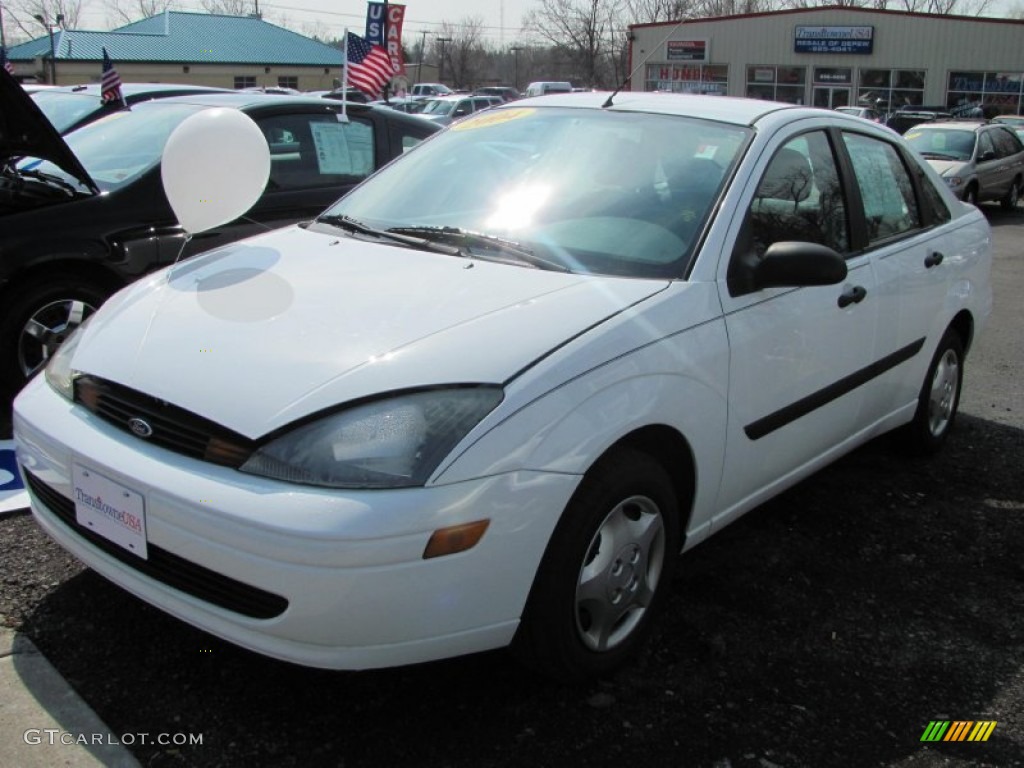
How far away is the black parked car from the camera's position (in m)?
4.57

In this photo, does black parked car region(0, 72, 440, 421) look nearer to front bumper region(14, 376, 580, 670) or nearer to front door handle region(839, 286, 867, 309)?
front bumper region(14, 376, 580, 670)

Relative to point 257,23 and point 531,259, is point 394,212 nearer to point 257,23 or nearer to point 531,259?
point 531,259

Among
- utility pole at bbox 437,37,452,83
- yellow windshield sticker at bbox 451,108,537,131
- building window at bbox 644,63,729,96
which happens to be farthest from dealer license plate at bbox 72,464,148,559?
utility pole at bbox 437,37,452,83

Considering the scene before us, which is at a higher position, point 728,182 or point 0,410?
point 728,182

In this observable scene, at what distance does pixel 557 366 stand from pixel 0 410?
12.0 feet

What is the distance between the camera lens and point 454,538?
84.4 inches

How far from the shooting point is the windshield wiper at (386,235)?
3.06 metres

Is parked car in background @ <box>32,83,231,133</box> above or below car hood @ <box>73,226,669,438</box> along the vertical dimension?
above

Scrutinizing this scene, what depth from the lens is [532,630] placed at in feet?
8.00

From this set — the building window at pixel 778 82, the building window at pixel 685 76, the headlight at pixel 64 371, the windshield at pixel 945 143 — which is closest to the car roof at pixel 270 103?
the headlight at pixel 64 371

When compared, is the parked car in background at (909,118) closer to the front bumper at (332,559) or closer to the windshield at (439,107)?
the windshield at (439,107)

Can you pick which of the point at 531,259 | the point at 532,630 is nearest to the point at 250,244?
the point at 531,259

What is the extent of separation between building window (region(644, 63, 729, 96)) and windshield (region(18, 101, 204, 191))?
3686 centimetres

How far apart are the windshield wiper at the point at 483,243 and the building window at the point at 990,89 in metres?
39.7
